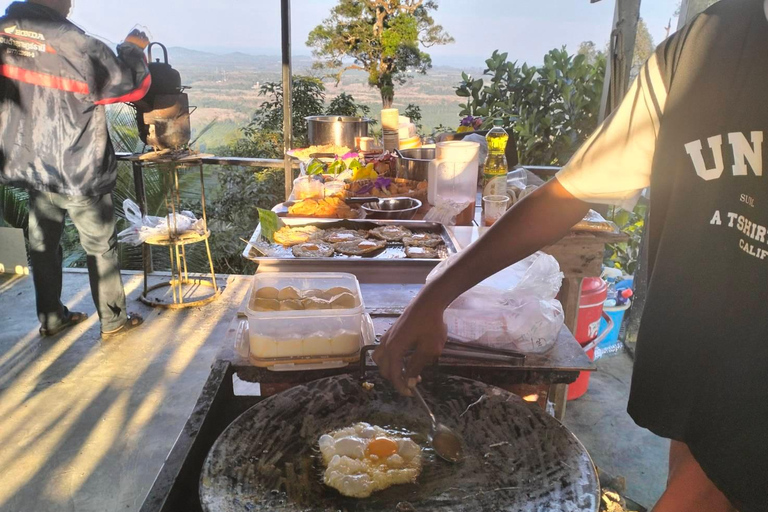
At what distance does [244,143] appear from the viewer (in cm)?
908

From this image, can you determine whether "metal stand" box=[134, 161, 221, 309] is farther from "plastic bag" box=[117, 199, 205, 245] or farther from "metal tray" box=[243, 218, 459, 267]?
"metal tray" box=[243, 218, 459, 267]

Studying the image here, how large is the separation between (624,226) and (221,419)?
12.8 ft

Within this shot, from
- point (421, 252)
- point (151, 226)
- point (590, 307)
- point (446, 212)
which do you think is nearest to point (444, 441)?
point (421, 252)

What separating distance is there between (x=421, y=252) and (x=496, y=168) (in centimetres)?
74

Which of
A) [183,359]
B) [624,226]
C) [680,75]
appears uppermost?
[680,75]

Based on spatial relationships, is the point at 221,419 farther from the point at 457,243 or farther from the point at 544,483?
the point at 457,243

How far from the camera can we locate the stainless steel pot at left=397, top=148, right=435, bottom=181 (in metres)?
3.27

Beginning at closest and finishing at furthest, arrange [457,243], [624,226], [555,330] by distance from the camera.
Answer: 1. [555,330]
2. [457,243]
3. [624,226]

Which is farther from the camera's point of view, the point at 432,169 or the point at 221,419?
the point at 432,169

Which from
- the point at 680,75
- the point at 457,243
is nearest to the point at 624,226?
the point at 457,243

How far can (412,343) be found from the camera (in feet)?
4.08

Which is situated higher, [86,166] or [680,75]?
[680,75]

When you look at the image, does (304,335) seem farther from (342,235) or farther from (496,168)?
(496,168)

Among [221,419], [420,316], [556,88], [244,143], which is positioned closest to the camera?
[420,316]
